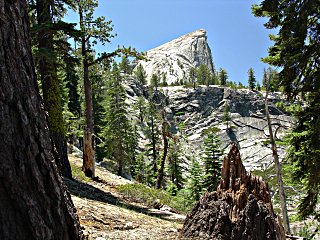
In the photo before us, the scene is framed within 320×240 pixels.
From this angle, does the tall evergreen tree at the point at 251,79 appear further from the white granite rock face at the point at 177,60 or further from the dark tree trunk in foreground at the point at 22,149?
the dark tree trunk in foreground at the point at 22,149

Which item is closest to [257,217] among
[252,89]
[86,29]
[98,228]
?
[98,228]

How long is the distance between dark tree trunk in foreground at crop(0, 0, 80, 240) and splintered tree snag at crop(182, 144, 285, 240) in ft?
9.56

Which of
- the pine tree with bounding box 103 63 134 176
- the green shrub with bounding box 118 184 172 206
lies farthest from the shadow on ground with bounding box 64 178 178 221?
the pine tree with bounding box 103 63 134 176

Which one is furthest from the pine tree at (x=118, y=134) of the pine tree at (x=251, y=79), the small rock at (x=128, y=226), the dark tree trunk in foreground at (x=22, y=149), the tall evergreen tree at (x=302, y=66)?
the pine tree at (x=251, y=79)

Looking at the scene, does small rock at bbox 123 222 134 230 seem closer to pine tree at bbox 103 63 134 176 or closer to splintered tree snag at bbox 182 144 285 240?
splintered tree snag at bbox 182 144 285 240

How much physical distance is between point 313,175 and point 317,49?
332 cm

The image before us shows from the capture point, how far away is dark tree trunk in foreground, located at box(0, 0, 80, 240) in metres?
2.46

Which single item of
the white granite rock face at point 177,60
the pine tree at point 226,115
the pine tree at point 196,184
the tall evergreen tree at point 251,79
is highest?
the white granite rock face at point 177,60

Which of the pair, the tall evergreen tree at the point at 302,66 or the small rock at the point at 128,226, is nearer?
the small rock at the point at 128,226

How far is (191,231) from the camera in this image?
533 cm

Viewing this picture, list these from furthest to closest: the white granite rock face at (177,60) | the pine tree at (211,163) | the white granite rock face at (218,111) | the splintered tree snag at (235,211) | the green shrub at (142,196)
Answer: the white granite rock face at (177,60) → the white granite rock face at (218,111) → the pine tree at (211,163) → the green shrub at (142,196) → the splintered tree snag at (235,211)

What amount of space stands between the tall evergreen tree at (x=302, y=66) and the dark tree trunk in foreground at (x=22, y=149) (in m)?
7.66

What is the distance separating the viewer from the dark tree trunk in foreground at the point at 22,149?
8.07 ft

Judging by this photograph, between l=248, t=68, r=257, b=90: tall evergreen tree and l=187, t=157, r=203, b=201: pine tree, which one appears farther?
l=248, t=68, r=257, b=90: tall evergreen tree
